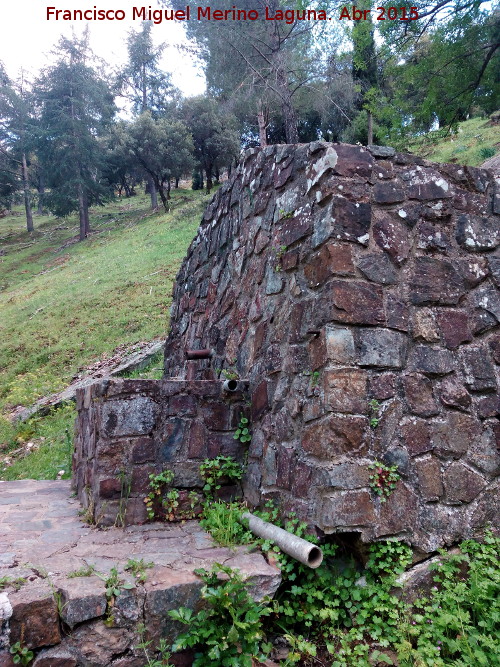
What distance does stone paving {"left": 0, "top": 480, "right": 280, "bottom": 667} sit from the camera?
6.38ft

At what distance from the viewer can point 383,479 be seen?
7.83ft

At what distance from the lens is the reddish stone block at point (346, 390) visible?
7.98 ft

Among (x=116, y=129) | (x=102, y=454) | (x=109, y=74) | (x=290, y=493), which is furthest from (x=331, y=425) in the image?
(x=109, y=74)

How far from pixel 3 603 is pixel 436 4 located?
9.21 m

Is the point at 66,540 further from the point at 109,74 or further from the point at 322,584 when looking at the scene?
the point at 109,74

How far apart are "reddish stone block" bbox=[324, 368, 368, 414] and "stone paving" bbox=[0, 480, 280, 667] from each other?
2.62 ft

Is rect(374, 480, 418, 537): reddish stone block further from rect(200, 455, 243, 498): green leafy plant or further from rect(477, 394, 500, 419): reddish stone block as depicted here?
rect(200, 455, 243, 498): green leafy plant

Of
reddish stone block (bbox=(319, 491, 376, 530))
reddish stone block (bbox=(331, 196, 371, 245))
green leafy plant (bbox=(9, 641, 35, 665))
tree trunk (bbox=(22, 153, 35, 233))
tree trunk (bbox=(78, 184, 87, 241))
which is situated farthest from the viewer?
tree trunk (bbox=(22, 153, 35, 233))

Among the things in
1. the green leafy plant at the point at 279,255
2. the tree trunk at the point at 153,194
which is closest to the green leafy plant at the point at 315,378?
the green leafy plant at the point at 279,255

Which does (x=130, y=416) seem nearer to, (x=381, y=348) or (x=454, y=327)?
(x=381, y=348)

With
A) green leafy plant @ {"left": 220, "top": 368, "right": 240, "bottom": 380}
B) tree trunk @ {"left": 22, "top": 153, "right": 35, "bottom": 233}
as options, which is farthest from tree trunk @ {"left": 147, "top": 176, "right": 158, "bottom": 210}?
green leafy plant @ {"left": 220, "top": 368, "right": 240, "bottom": 380}

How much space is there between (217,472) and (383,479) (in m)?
1.11

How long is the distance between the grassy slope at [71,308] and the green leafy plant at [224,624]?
161 inches

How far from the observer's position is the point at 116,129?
2786 centimetres
